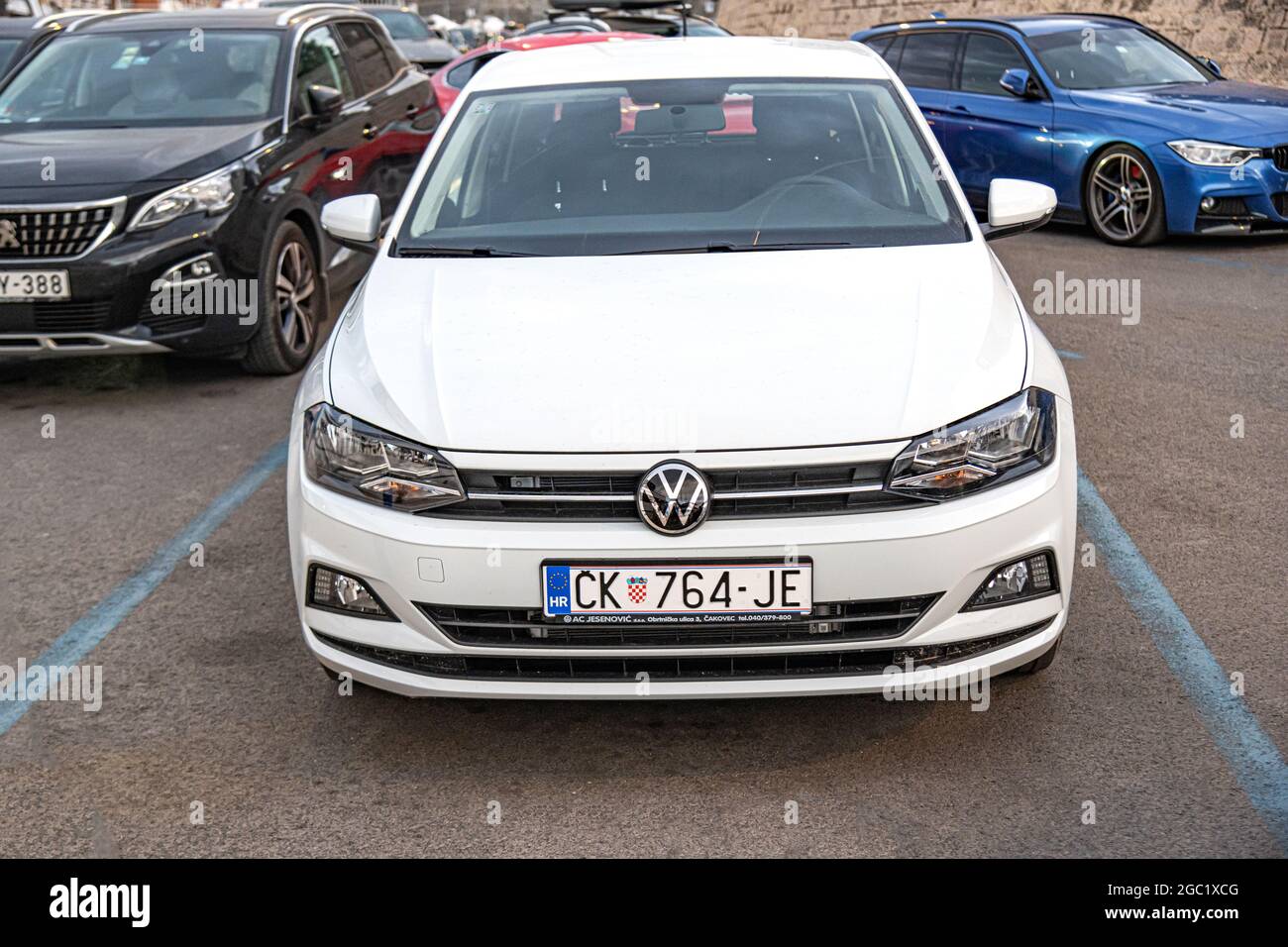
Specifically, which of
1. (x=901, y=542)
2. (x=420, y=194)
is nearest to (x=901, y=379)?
(x=901, y=542)

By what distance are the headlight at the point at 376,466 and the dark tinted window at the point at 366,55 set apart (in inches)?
239

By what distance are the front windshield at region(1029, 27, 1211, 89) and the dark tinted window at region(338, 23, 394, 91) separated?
4.98 m

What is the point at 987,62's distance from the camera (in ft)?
38.3

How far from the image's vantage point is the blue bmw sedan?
9938mm

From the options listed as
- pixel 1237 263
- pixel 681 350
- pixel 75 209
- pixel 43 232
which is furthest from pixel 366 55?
pixel 681 350

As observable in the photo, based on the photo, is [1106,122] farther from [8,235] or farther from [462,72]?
[8,235]

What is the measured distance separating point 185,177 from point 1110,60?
24.2 feet

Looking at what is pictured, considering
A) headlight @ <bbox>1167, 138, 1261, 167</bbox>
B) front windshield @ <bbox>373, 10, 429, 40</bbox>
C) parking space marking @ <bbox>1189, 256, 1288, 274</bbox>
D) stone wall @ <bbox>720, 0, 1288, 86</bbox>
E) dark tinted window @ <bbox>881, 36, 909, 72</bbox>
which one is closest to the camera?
parking space marking @ <bbox>1189, 256, 1288, 274</bbox>

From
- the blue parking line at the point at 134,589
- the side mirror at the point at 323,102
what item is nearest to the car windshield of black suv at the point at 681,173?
the blue parking line at the point at 134,589

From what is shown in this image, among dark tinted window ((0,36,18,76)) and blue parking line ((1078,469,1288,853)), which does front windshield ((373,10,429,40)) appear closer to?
dark tinted window ((0,36,18,76))

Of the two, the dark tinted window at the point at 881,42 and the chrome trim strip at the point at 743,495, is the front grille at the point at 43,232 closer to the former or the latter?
the chrome trim strip at the point at 743,495

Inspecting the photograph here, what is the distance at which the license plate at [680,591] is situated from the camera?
312cm

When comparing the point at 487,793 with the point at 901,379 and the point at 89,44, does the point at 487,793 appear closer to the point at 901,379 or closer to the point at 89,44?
the point at 901,379

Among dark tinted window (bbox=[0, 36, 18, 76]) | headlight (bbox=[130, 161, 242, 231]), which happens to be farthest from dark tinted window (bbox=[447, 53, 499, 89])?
headlight (bbox=[130, 161, 242, 231])
